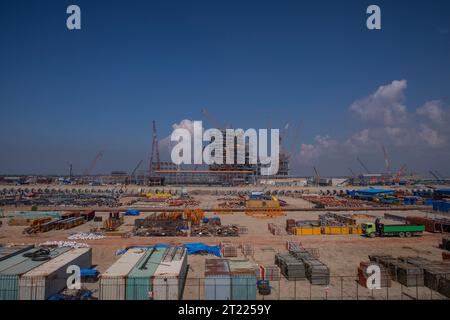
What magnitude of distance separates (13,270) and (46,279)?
171 centimetres

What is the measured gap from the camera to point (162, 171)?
111 m

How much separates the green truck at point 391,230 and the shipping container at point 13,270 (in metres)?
22.2

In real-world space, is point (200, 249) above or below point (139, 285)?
below

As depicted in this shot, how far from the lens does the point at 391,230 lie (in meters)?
24.8

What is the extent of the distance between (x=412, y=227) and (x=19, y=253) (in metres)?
27.1

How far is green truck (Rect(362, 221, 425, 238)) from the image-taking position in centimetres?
2470

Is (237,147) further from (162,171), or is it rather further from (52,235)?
(52,235)

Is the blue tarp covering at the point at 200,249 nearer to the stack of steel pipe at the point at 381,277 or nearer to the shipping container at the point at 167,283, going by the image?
the shipping container at the point at 167,283

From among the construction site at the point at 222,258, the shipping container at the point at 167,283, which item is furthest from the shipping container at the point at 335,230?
the shipping container at the point at 167,283

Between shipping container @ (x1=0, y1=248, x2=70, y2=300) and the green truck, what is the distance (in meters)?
22.2

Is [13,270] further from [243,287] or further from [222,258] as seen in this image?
[222,258]

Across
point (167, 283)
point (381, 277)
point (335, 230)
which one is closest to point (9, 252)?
point (167, 283)

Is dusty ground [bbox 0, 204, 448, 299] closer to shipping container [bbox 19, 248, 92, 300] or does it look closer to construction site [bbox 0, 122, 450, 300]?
construction site [bbox 0, 122, 450, 300]
